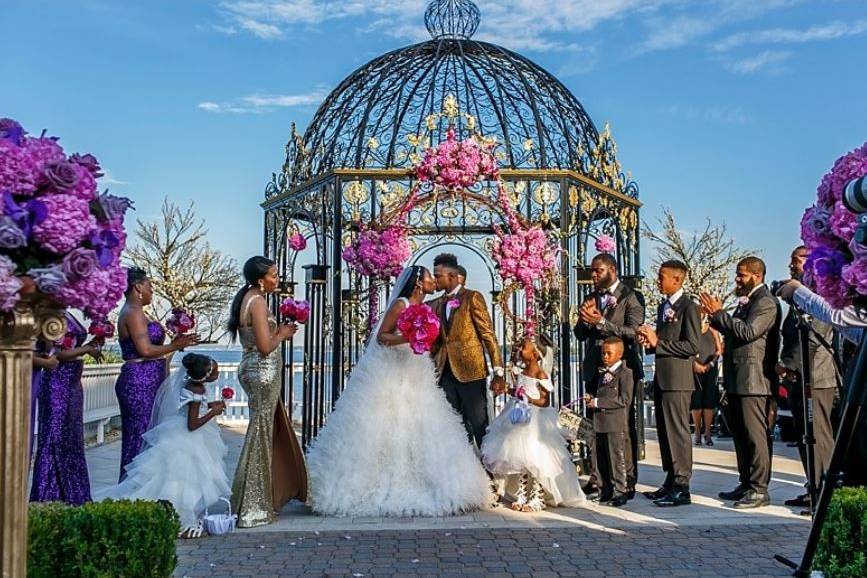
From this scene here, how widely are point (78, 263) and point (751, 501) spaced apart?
5.88 meters

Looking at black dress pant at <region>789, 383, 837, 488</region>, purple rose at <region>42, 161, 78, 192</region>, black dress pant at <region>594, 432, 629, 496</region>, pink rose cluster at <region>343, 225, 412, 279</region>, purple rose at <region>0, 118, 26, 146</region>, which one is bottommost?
black dress pant at <region>594, 432, 629, 496</region>

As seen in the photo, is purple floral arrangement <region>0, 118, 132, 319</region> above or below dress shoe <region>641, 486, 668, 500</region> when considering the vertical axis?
above

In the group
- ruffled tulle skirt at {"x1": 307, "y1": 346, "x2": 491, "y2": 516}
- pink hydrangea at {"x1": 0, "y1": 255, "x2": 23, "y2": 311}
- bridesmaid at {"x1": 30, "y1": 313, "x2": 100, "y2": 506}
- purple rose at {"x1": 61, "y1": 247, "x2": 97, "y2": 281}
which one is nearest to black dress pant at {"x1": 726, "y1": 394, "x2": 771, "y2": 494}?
ruffled tulle skirt at {"x1": 307, "y1": 346, "x2": 491, "y2": 516}

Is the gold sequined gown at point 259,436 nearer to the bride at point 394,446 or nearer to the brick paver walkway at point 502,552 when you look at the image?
the brick paver walkway at point 502,552

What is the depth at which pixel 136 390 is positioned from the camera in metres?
7.03

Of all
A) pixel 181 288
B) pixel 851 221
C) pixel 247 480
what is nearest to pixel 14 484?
pixel 851 221

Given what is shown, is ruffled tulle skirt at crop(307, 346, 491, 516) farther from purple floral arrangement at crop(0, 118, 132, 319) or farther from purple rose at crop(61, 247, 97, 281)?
purple rose at crop(61, 247, 97, 281)

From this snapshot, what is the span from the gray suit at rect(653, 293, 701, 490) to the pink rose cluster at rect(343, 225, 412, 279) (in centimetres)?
322

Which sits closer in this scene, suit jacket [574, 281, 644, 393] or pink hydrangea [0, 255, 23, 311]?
pink hydrangea [0, 255, 23, 311]

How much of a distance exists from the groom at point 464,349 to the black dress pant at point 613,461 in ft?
3.30

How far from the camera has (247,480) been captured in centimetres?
663

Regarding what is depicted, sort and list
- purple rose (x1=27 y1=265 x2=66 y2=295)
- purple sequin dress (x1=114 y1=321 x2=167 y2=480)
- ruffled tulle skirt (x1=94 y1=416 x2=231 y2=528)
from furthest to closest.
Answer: purple sequin dress (x1=114 y1=321 x2=167 y2=480) < ruffled tulle skirt (x1=94 y1=416 x2=231 y2=528) < purple rose (x1=27 y1=265 x2=66 y2=295)

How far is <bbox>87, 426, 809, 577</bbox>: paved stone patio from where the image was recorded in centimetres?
521

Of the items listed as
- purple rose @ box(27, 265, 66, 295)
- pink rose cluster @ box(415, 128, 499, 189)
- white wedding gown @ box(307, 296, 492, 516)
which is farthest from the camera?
pink rose cluster @ box(415, 128, 499, 189)
